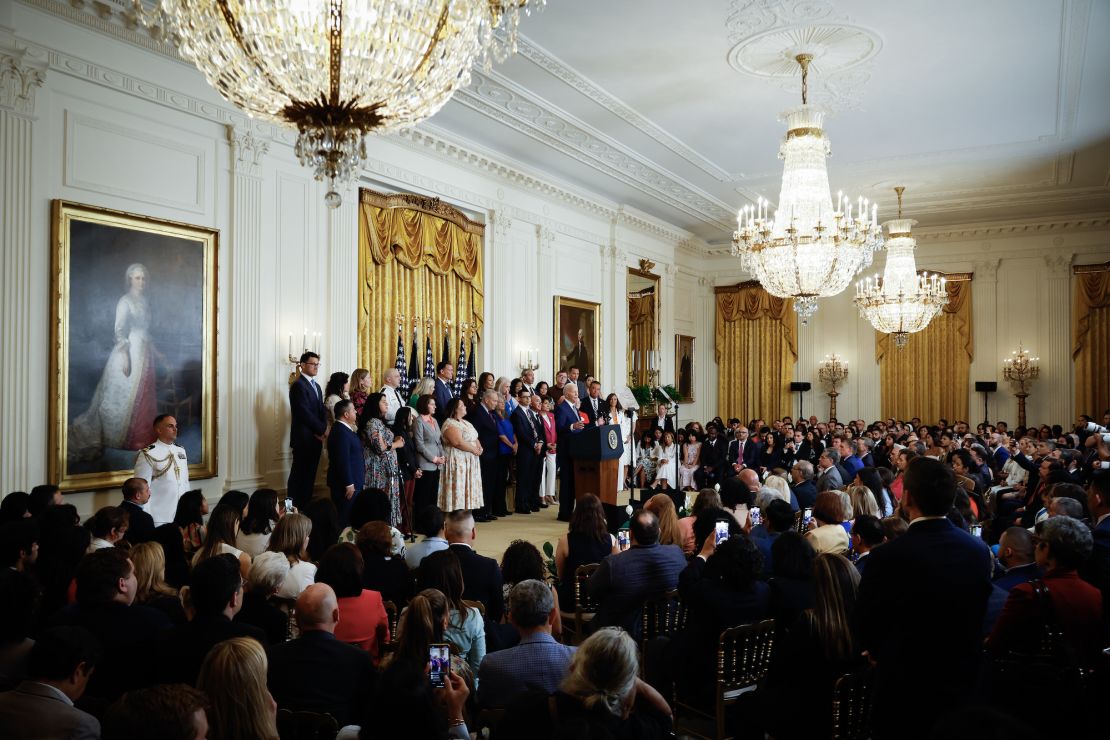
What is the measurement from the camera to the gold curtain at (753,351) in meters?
18.2

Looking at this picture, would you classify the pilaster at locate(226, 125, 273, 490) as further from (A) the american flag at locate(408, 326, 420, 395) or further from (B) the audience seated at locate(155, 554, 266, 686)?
(B) the audience seated at locate(155, 554, 266, 686)

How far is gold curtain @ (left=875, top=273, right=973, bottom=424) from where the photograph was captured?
16.5m

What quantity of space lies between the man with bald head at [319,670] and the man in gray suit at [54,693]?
57 cm

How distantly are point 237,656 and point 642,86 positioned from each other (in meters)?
8.37

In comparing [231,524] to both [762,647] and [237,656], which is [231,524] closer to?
[237,656]

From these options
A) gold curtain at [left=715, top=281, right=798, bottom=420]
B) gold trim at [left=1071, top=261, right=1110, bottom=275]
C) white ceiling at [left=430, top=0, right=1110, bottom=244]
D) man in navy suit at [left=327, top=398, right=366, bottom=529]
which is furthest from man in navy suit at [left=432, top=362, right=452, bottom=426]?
gold trim at [left=1071, top=261, right=1110, bottom=275]

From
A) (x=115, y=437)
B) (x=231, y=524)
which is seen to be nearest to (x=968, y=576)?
(x=231, y=524)

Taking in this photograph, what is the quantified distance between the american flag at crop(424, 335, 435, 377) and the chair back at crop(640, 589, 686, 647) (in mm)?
6843

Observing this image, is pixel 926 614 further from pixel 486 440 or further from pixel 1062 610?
pixel 486 440

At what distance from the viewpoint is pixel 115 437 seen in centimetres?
677

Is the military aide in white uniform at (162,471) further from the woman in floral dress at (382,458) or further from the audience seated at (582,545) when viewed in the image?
the audience seated at (582,545)

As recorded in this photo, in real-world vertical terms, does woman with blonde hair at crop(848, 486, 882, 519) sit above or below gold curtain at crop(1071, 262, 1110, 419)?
below

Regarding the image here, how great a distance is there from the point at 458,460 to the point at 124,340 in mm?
3613

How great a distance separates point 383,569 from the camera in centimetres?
408
